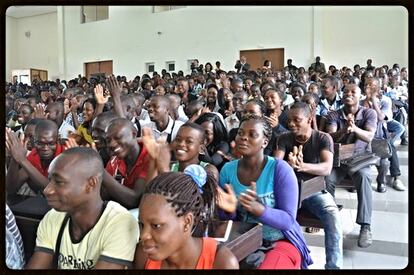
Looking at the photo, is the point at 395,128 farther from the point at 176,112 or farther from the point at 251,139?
the point at 251,139

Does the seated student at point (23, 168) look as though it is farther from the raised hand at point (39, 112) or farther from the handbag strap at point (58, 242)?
the raised hand at point (39, 112)

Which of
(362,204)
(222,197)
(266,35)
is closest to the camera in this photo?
(222,197)

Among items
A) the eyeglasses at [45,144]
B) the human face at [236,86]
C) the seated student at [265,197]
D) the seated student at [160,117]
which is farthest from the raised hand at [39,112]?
the human face at [236,86]

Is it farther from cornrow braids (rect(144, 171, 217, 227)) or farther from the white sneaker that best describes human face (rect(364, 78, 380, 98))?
cornrow braids (rect(144, 171, 217, 227))

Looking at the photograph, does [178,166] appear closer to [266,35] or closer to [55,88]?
[55,88]

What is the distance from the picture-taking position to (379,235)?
7.42 feet

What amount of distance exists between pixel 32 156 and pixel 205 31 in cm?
699

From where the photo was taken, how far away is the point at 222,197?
4.87ft

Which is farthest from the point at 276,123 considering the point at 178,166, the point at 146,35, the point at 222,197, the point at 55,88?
the point at 146,35

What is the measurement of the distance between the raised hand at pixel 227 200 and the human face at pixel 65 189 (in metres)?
0.47

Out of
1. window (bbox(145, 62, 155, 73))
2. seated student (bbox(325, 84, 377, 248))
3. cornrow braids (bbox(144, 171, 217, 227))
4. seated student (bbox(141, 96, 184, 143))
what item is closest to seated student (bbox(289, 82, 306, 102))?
seated student (bbox(325, 84, 377, 248))

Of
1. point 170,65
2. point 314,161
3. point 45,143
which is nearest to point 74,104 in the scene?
point 45,143

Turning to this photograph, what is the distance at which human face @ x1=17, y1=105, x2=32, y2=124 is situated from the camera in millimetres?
2645

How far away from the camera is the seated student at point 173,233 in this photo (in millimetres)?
1097
